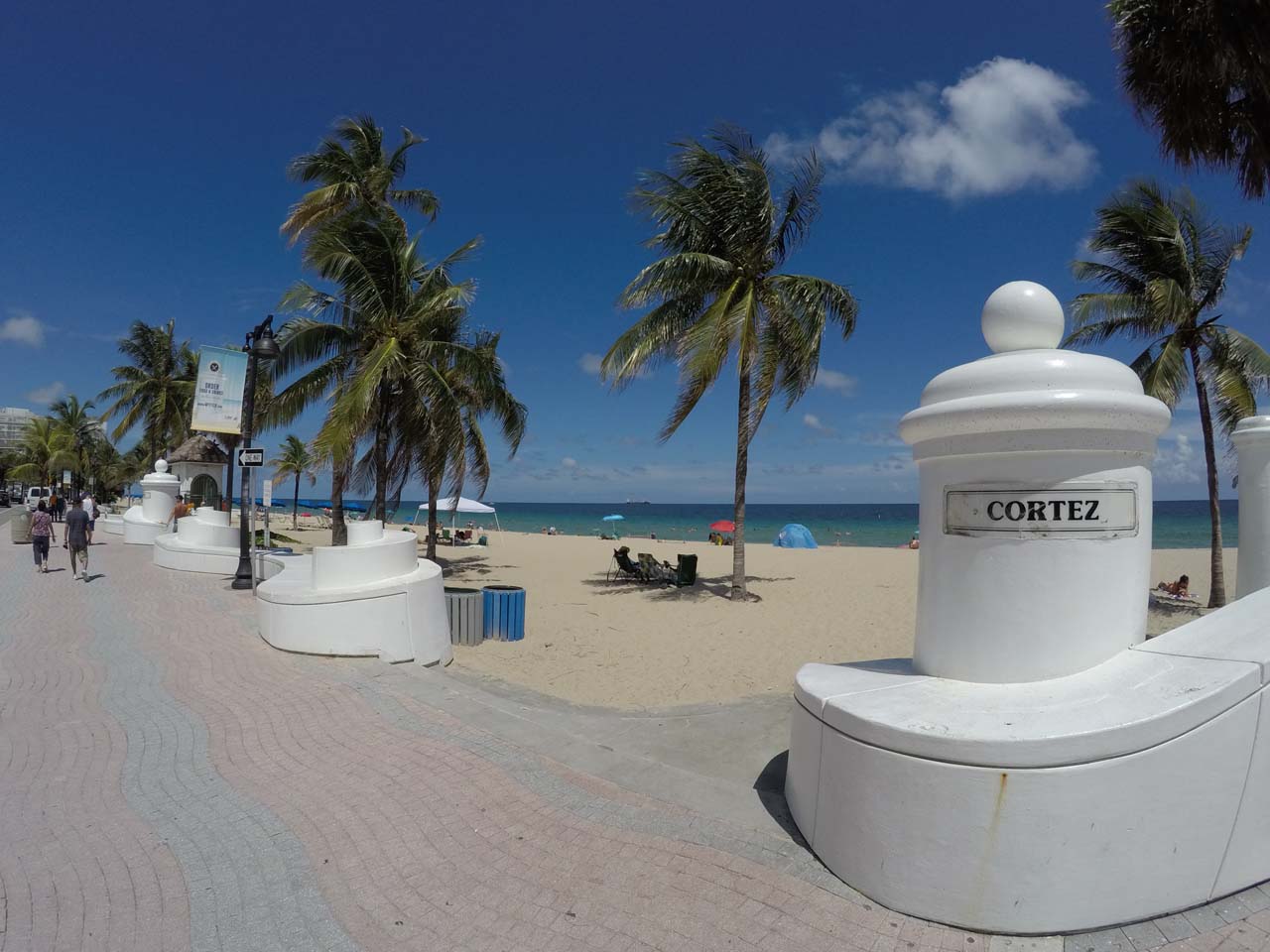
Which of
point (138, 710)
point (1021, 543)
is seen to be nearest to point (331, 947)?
point (1021, 543)

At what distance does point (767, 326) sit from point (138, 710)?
1235cm

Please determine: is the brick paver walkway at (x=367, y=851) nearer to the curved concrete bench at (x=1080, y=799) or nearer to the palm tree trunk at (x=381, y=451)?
the curved concrete bench at (x=1080, y=799)

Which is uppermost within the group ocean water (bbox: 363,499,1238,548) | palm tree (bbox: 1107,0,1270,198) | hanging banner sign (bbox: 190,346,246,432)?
palm tree (bbox: 1107,0,1270,198)

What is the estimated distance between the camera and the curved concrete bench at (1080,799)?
261 centimetres

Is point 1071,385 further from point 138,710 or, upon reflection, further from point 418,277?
point 418,277

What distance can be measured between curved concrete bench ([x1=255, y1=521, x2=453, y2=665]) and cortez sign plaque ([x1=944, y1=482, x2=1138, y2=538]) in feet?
19.2

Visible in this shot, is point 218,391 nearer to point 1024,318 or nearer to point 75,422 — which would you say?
point 1024,318

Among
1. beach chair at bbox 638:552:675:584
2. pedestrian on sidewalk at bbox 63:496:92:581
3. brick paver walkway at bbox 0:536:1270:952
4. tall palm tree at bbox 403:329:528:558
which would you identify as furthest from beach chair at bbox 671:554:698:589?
pedestrian on sidewalk at bbox 63:496:92:581

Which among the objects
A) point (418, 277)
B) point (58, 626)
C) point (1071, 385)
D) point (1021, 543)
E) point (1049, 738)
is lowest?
point (58, 626)

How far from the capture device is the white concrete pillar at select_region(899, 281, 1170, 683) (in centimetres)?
312

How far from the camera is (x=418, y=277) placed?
16672mm

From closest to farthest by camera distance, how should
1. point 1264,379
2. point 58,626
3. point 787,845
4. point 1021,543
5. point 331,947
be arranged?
1. point 331,947
2. point 1021,543
3. point 787,845
4. point 58,626
5. point 1264,379

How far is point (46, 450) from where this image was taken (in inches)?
2083

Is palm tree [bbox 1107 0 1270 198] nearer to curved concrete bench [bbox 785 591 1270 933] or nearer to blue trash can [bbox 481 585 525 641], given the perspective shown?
curved concrete bench [bbox 785 591 1270 933]
